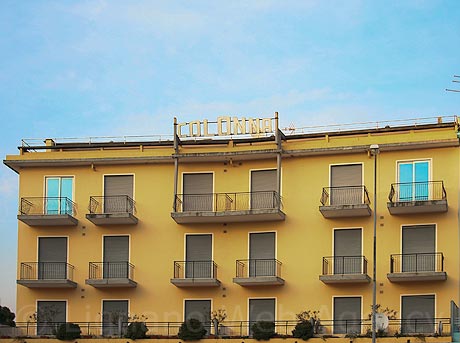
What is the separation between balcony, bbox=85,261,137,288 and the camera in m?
64.4

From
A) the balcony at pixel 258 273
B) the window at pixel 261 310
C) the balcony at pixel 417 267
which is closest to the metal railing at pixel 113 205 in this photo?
the balcony at pixel 258 273

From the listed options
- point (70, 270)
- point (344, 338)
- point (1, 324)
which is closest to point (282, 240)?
point (344, 338)

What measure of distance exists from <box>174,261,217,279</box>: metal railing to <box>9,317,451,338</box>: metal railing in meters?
2.80

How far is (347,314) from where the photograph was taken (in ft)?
204

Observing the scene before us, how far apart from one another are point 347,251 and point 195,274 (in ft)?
30.1

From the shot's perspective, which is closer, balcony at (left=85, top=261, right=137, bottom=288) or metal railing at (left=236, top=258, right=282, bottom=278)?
metal railing at (left=236, top=258, right=282, bottom=278)

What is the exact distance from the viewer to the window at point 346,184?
6281 cm

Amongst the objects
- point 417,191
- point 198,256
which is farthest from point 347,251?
point 198,256

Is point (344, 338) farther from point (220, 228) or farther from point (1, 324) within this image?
point (1, 324)

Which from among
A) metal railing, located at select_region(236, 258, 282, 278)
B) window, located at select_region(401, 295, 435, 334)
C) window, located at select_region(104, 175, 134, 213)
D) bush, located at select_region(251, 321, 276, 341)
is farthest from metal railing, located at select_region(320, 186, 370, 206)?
window, located at select_region(104, 175, 134, 213)

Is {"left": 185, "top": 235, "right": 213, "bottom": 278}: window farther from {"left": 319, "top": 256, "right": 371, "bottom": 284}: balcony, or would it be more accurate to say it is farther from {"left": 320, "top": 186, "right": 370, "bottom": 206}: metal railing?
{"left": 320, "top": 186, "right": 370, "bottom": 206}: metal railing

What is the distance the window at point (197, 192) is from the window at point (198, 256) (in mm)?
1849

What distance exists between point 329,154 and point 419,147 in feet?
17.5

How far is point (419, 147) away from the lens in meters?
62.0
